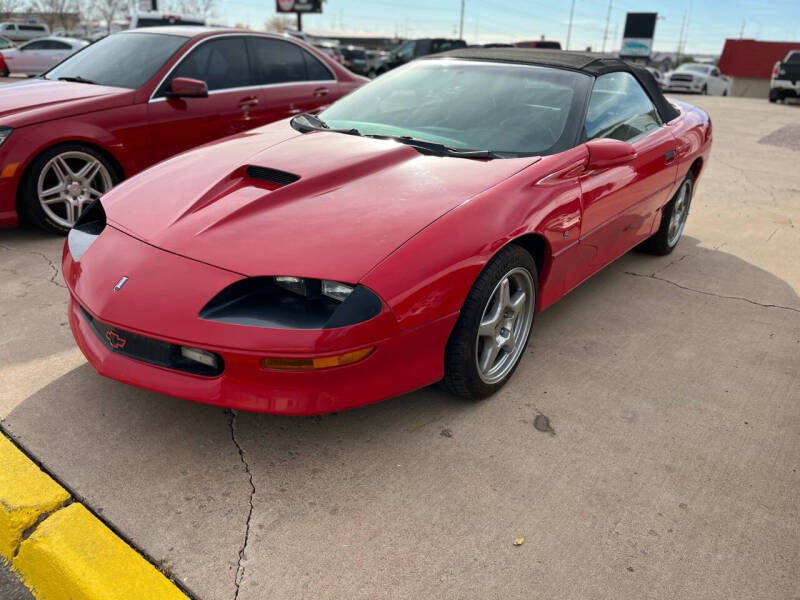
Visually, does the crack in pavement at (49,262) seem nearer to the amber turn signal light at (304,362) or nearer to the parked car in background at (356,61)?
the amber turn signal light at (304,362)

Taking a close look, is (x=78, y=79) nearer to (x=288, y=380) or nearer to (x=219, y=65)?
(x=219, y=65)

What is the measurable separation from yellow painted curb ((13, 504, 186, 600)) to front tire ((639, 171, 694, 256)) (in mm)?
3752

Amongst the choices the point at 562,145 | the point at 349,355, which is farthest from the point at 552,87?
the point at 349,355

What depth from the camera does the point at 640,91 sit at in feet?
13.5

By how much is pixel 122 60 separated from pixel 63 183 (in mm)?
1304

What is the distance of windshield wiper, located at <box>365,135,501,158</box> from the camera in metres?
2.91

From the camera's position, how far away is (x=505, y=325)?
282cm

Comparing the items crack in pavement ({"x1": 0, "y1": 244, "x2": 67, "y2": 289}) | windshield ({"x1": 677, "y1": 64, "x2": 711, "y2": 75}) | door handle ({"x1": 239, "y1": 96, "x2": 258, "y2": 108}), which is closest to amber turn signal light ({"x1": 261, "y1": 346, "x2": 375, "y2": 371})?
crack in pavement ({"x1": 0, "y1": 244, "x2": 67, "y2": 289})

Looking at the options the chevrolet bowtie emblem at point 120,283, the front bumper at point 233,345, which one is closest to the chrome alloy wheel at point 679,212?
the front bumper at point 233,345

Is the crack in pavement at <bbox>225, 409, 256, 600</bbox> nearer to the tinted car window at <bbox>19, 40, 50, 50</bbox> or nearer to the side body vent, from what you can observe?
the side body vent

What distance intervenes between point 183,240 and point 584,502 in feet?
5.49

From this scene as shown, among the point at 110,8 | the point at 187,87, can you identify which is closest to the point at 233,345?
the point at 187,87

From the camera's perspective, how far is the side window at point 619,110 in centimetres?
337

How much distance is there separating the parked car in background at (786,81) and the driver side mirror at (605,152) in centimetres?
2195
